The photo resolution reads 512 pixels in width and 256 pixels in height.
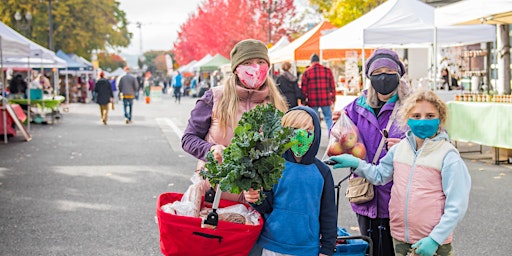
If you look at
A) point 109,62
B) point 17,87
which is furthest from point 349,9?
point 109,62

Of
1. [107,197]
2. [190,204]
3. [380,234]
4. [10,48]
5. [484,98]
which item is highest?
[10,48]

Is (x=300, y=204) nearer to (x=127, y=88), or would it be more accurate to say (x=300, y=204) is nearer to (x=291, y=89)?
(x=291, y=89)

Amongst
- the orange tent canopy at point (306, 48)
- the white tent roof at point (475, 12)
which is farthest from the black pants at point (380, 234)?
the orange tent canopy at point (306, 48)

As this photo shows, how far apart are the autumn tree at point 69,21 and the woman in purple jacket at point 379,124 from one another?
43.8 m

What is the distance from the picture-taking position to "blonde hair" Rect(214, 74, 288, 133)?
12.1ft

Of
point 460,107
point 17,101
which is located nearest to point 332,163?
point 460,107

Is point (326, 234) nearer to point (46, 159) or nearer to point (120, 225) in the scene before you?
point (120, 225)

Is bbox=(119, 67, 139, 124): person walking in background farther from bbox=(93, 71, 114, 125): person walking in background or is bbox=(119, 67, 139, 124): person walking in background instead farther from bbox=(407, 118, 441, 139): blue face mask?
bbox=(407, 118, 441, 139): blue face mask

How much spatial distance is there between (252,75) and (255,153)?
1014mm

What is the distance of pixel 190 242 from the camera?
3123 millimetres

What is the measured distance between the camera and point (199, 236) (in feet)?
10.2

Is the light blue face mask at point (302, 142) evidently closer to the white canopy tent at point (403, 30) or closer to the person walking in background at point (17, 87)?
the white canopy tent at point (403, 30)

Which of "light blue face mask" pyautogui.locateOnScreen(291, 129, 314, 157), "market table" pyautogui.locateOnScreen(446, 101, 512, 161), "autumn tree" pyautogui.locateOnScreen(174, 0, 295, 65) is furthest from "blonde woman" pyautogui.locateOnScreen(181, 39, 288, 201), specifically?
"autumn tree" pyautogui.locateOnScreen(174, 0, 295, 65)

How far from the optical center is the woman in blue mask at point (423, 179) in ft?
11.0
